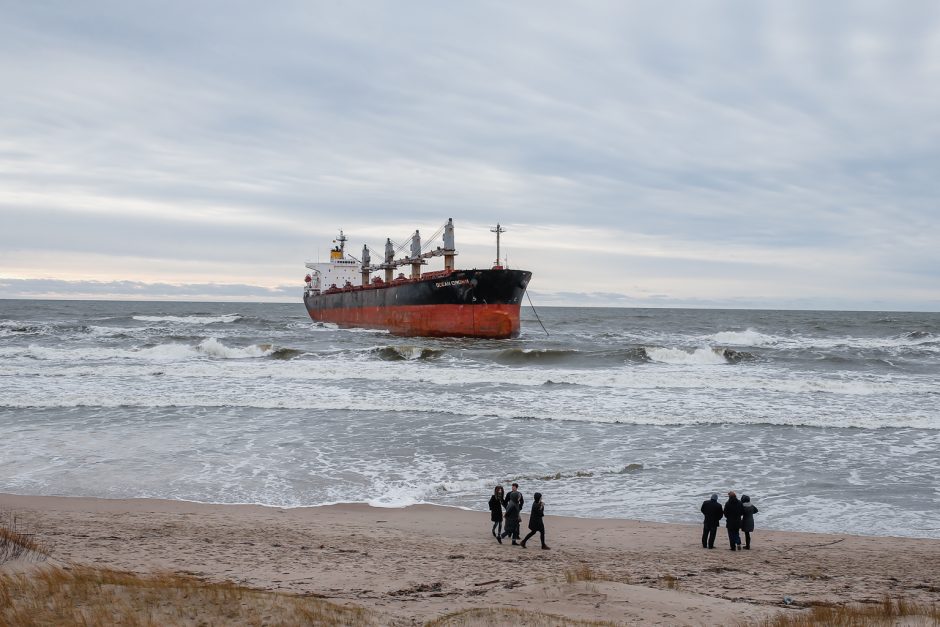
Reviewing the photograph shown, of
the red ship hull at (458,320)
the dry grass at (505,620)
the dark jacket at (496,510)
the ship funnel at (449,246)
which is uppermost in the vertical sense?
the ship funnel at (449,246)

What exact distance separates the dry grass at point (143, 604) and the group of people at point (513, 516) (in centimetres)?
395

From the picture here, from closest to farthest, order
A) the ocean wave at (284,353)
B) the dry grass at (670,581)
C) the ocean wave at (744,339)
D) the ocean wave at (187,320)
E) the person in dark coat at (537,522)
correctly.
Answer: the dry grass at (670,581), the person in dark coat at (537,522), the ocean wave at (284,353), the ocean wave at (744,339), the ocean wave at (187,320)

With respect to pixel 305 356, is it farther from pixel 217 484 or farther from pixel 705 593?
pixel 705 593

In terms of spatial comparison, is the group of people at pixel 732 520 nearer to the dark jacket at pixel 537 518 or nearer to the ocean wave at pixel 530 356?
the dark jacket at pixel 537 518

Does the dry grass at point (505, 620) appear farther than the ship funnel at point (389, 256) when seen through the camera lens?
No

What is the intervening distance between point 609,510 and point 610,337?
1842 inches

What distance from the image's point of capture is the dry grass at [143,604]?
5.66 m

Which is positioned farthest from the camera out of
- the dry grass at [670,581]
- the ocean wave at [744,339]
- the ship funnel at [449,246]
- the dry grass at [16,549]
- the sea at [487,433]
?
the ocean wave at [744,339]

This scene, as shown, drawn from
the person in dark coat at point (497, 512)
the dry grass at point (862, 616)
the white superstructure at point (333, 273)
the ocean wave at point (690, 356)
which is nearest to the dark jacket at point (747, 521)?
the dry grass at point (862, 616)

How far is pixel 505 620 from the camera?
248 inches

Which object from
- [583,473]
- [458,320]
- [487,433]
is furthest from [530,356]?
[583,473]

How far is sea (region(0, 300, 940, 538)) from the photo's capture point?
13.0 m

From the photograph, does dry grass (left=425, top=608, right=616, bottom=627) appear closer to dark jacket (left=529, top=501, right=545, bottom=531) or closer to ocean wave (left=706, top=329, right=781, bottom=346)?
dark jacket (left=529, top=501, right=545, bottom=531)

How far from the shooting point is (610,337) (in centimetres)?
5791
